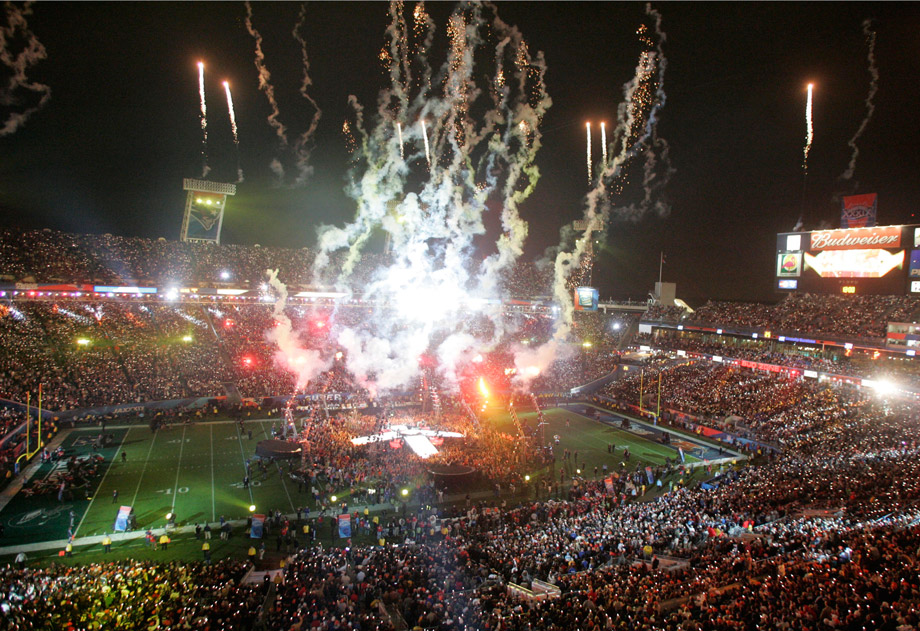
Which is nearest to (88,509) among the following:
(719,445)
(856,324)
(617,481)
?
(617,481)

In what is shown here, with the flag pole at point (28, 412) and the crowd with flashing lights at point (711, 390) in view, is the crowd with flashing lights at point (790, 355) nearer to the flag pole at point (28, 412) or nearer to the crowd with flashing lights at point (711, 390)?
the crowd with flashing lights at point (711, 390)

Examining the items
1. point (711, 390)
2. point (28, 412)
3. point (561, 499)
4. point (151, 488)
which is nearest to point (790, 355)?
point (711, 390)

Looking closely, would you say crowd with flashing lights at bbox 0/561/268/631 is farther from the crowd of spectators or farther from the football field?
the crowd of spectators

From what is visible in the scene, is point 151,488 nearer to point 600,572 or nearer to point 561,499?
point 561,499

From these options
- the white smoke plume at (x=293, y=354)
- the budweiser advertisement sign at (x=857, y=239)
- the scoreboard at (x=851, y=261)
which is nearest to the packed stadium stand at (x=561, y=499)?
the white smoke plume at (x=293, y=354)

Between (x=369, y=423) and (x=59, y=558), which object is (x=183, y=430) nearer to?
(x=369, y=423)

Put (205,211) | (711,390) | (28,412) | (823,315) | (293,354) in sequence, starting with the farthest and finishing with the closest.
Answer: (205,211) → (293,354) → (823,315) → (711,390) → (28,412)
